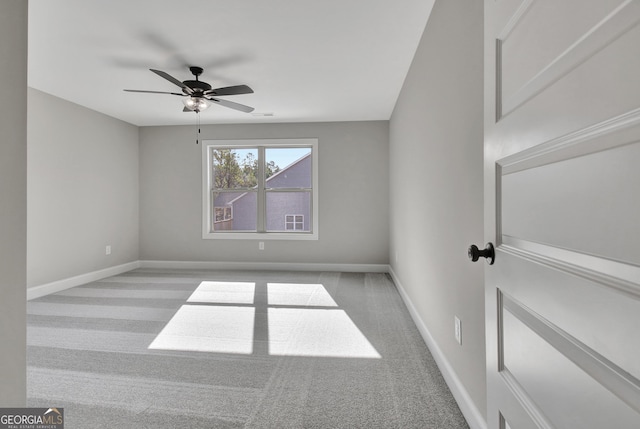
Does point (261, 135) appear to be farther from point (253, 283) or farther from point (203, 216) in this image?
point (253, 283)

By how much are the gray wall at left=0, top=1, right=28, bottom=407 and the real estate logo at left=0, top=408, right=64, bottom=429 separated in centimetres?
13

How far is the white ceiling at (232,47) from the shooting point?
7.22 ft

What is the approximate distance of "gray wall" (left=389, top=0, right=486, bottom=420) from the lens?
142 cm

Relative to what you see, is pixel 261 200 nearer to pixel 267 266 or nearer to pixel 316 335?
pixel 267 266

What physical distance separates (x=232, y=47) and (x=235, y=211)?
316cm

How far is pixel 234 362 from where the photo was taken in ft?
7.08

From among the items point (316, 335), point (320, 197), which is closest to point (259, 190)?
point (320, 197)

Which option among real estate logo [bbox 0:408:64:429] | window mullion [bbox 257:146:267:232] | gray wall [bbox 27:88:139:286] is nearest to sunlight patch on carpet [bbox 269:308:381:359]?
real estate logo [bbox 0:408:64:429]

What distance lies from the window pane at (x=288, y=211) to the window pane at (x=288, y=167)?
0.57ft

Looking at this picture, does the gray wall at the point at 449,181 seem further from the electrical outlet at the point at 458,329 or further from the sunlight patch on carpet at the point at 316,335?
the sunlight patch on carpet at the point at 316,335

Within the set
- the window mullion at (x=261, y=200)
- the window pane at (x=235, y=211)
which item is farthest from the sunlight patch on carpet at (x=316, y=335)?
the window pane at (x=235, y=211)

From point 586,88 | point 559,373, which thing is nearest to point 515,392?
point 559,373

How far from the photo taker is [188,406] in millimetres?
1683

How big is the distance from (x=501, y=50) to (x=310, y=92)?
3.15m
